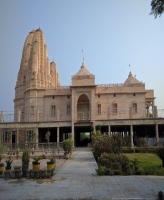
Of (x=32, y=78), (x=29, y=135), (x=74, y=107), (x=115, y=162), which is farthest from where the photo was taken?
(x=32, y=78)

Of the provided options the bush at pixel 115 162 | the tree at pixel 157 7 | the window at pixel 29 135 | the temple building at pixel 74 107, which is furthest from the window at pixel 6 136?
the tree at pixel 157 7

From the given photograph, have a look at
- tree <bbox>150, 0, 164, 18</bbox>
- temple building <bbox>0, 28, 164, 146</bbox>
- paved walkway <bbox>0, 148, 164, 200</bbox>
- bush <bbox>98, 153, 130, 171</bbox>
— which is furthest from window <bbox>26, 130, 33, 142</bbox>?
tree <bbox>150, 0, 164, 18</bbox>

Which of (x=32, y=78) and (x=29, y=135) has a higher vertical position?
(x=32, y=78)

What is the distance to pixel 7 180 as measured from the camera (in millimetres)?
8969

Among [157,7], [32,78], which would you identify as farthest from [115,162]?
[32,78]

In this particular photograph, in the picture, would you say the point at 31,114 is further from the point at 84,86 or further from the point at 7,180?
the point at 7,180

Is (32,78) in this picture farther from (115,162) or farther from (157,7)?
(157,7)

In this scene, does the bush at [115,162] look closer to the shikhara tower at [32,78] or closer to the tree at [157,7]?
the tree at [157,7]

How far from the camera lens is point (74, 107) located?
31203mm

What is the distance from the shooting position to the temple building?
29.6 metres

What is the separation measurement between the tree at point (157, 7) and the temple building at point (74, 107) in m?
22.2

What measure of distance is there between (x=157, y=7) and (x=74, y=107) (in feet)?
80.3

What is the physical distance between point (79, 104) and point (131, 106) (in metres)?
8.45

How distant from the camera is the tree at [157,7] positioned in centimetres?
728
